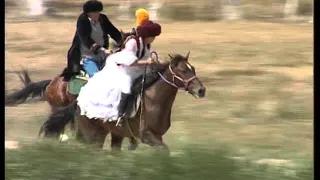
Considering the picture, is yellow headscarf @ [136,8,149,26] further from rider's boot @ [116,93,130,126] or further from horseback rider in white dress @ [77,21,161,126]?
rider's boot @ [116,93,130,126]

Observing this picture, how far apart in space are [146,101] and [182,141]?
1.01 ft

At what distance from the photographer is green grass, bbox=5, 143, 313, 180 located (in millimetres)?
3799

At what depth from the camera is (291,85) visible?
392cm

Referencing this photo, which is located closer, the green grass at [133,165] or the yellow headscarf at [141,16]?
the green grass at [133,165]

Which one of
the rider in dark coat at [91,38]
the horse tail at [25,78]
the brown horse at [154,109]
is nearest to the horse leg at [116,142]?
the brown horse at [154,109]

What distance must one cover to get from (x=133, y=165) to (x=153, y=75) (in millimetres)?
525

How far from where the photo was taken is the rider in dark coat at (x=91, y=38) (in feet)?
13.1

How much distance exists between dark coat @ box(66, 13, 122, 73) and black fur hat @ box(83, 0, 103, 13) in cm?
4

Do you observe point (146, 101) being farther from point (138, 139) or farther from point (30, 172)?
point (30, 172)

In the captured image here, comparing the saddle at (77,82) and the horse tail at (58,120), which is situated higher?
the saddle at (77,82)

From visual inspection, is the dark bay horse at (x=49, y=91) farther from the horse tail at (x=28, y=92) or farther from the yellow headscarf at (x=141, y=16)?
the yellow headscarf at (x=141, y=16)

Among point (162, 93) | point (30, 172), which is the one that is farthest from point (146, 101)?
point (30, 172)

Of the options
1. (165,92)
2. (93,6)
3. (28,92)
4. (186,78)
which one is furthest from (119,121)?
(93,6)

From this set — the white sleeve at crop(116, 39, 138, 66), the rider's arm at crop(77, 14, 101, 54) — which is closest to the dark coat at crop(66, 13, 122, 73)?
the rider's arm at crop(77, 14, 101, 54)
